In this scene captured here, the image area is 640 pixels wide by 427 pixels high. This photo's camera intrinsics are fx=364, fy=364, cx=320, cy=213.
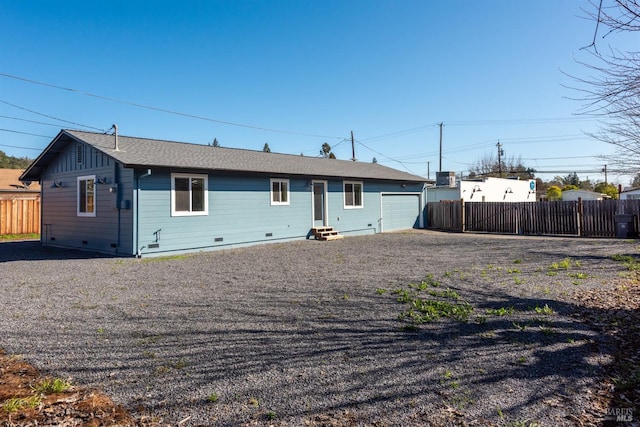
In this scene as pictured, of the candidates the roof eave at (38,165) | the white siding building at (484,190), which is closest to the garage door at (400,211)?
the white siding building at (484,190)

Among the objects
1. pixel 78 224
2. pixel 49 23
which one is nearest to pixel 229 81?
pixel 49 23

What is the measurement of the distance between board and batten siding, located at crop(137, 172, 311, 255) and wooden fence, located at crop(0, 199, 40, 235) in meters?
12.5

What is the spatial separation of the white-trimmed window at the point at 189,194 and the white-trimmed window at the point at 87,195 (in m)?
2.89

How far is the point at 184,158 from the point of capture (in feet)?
41.1

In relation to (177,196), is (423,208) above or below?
below

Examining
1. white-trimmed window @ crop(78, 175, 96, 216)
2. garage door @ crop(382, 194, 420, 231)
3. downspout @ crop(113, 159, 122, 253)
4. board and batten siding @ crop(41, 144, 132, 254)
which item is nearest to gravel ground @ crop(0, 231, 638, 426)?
downspout @ crop(113, 159, 122, 253)

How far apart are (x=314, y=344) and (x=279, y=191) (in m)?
11.2

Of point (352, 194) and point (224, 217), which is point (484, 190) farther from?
point (224, 217)

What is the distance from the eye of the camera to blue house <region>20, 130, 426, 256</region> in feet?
35.8

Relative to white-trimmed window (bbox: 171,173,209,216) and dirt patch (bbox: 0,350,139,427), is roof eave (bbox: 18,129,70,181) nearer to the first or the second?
white-trimmed window (bbox: 171,173,209,216)

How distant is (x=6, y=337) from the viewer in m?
4.23

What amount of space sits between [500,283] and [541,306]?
156 centimetres

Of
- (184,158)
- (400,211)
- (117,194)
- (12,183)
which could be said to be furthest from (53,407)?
(12,183)

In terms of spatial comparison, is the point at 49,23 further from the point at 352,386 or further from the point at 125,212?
the point at 352,386
